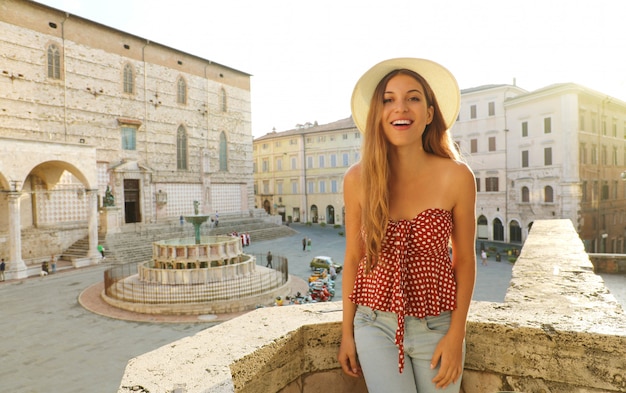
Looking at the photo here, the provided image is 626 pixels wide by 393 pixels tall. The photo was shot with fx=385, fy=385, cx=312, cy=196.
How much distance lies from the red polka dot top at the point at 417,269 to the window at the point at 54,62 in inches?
1129

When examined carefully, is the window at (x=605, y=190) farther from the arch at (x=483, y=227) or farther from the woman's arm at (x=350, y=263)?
the woman's arm at (x=350, y=263)

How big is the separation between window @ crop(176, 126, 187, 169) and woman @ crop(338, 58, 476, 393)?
32518 millimetres

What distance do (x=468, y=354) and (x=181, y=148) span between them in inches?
1314

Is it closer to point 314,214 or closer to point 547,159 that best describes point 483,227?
point 547,159

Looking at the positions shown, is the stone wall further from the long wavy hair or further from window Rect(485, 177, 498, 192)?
window Rect(485, 177, 498, 192)

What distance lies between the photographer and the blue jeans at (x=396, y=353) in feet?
5.40

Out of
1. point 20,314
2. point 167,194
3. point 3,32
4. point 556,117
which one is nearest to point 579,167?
point 556,117

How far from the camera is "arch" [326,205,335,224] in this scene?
4488 centimetres

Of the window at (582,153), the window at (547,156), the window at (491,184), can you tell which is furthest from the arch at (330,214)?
the window at (582,153)

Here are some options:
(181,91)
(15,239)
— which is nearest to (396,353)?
(15,239)

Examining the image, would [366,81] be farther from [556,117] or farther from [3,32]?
[556,117]

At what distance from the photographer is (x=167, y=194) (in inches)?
1219

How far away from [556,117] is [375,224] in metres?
31.9

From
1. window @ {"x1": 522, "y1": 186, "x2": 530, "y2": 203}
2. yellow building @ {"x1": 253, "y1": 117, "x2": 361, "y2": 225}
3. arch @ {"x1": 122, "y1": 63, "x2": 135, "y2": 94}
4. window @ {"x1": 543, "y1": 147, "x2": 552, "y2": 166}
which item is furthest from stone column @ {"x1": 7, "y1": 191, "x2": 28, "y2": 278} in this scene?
window @ {"x1": 543, "y1": 147, "x2": 552, "y2": 166}
